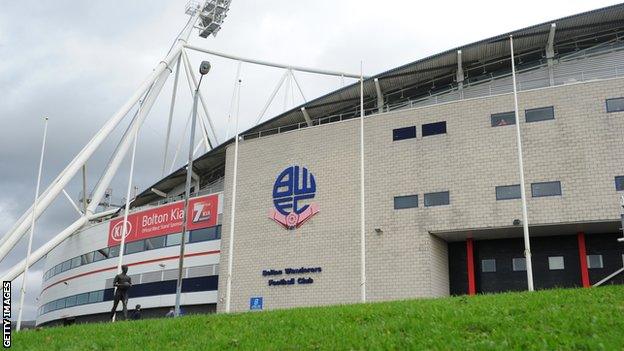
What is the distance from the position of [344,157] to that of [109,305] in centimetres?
2496

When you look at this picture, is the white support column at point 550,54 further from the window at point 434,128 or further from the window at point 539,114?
the window at point 434,128

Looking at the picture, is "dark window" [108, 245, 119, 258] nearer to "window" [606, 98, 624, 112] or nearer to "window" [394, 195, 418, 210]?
"window" [394, 195, 418, 210]

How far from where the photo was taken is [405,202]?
36.3 m

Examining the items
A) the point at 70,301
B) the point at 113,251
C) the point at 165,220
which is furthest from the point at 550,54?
the point at 70,301

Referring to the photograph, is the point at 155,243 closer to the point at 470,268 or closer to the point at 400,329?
the point at 470,268

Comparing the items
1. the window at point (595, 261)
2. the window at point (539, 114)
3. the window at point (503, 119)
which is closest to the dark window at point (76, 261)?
the window at point (503, 119)

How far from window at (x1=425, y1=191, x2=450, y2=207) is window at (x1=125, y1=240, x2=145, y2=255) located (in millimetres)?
24585

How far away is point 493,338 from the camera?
12055 millimetres

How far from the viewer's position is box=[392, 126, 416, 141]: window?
3744cm

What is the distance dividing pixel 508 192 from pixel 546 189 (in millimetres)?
1880

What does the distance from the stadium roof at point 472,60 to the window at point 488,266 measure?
39.6ft

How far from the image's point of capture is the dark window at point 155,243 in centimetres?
4900

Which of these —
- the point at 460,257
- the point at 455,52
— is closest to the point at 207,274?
the point at 460,257

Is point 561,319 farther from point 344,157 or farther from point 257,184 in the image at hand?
point 257,184
